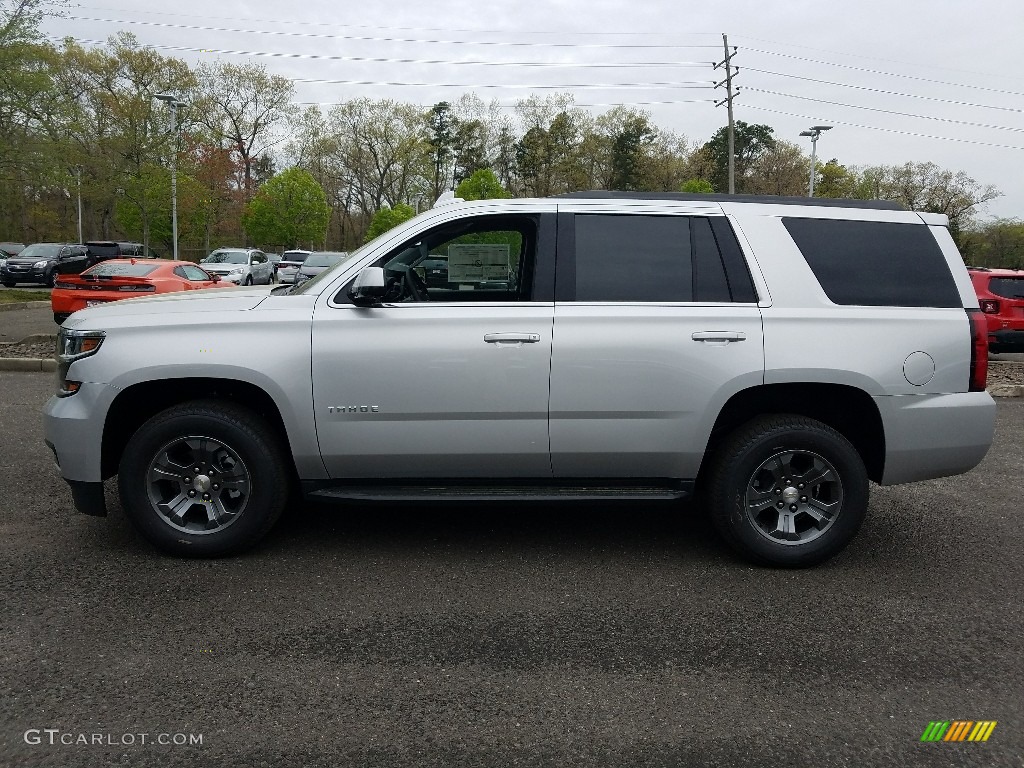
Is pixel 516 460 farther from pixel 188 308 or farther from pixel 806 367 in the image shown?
pixel 188 308

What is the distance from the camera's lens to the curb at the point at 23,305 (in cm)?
1997

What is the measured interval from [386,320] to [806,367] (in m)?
2.20

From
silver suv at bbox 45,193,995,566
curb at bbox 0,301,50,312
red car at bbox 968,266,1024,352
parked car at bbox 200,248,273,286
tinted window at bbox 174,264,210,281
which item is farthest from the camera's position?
parked car at bbox 200,248,273,286

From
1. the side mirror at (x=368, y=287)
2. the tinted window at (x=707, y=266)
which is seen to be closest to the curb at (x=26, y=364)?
the side mirror at (x=368, y=287)

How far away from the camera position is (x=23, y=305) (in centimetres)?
2050

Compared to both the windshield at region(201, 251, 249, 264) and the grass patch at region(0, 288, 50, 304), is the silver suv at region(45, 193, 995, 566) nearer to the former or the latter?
the grass patch at region(0, 288, 50, 304)

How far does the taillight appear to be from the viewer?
4242 mm

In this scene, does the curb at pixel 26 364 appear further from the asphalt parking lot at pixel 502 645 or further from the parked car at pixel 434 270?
the parked car at pixel 434 270

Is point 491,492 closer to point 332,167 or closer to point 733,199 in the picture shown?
point 733,199

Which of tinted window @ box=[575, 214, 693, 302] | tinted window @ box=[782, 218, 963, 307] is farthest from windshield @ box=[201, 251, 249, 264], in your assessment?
tinted window @ box=[782, 218, 963, 307]

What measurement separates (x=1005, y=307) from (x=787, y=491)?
11038 millimetres

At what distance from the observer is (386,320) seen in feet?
13.6

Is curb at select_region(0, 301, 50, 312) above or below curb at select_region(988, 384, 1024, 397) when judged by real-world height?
above

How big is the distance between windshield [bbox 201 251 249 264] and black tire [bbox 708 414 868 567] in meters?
28.6
